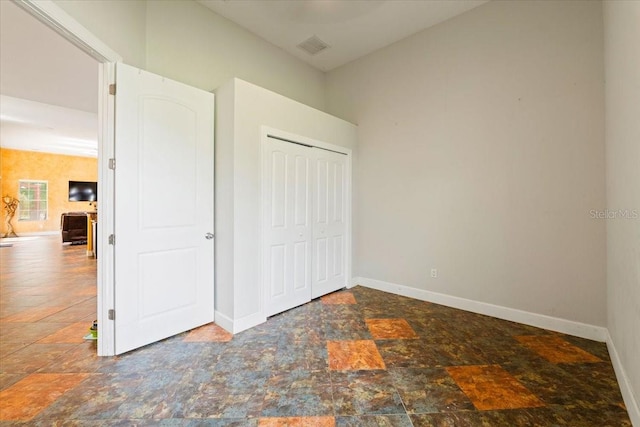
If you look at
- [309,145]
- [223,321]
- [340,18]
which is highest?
[340,18]

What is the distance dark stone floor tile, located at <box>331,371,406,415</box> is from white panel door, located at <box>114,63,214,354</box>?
5.39ft

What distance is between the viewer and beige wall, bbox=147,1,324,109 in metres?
2.77

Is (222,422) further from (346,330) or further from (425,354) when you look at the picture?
(425,354)

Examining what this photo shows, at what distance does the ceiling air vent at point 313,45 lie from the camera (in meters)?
3.80

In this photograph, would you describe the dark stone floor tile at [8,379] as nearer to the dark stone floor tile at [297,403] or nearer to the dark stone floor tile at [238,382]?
the dark stone floor tile at [238,382]

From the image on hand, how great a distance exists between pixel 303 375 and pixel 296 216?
182cm

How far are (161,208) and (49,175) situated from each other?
12546 mm

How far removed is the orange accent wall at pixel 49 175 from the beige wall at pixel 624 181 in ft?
41.6

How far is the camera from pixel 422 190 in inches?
141

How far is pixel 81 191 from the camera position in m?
11.3

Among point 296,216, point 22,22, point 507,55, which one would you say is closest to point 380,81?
point 507,55

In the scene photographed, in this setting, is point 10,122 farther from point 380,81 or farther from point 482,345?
point 482,345

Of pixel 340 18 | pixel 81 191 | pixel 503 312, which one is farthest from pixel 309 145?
pixel 81 191

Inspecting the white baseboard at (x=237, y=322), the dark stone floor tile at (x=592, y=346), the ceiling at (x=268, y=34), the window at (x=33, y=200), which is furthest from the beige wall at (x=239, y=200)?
the window at (x=33, y=200)
